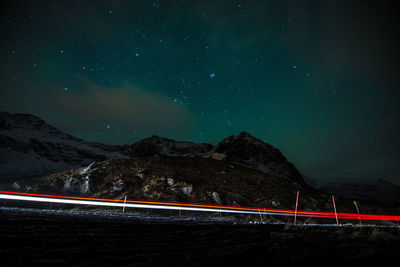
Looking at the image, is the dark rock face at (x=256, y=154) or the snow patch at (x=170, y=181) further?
the dark rock face at (x=256, y=154)

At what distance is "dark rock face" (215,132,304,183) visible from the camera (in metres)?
136

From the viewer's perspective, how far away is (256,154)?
153625 mm

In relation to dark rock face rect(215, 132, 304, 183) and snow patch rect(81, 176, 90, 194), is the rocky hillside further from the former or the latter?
dark rock face rect(215, 132, 304, 183)

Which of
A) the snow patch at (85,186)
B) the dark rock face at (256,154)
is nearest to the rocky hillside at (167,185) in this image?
the snow patch at (85,186)

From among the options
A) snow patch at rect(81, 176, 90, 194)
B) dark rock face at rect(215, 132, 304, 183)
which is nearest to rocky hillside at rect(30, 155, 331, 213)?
snow patch at rect(81, 176, 90, 194)

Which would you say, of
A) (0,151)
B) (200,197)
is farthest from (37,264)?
(0,151)

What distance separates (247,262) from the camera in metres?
3.67

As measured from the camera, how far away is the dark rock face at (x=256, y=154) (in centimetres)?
13621

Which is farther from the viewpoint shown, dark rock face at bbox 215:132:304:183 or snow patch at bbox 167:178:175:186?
dark rock face at bbox 215:132:304:183

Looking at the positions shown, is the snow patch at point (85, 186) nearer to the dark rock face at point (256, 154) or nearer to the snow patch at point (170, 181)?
the snow patch at point (170, 181)

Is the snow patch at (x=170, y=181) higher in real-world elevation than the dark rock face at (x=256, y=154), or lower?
lower

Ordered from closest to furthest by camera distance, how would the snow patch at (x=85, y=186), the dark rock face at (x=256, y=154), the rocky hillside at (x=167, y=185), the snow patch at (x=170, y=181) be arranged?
the rocky hillside at (x=167, y=185) → the snow patch at (x=85, y=186) → the snow patch at (x=170, y=181) → the dark rock face at (x=256, y=154)

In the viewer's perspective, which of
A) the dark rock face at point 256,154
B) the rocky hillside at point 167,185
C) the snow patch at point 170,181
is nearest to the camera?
the rocky hillside at point 167,185

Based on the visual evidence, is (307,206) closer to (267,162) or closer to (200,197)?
(200,197)
